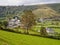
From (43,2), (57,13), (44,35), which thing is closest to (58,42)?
(44,35)

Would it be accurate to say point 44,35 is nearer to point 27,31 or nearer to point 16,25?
point 27,31

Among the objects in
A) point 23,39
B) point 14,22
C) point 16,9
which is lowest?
point 23,39

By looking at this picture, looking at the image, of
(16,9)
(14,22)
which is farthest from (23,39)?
(16,9)

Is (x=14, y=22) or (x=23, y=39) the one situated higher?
(x=14, y=22)

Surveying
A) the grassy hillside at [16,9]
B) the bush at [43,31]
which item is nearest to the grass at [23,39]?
the bush at [43,31]

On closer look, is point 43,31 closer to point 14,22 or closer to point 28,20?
point 28,20

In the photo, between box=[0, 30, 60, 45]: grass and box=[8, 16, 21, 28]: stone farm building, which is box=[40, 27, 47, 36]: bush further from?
box=[8, 16, 21, 28]: stone farm building

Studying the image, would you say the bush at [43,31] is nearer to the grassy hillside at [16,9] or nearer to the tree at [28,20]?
the tree at [28,20]
